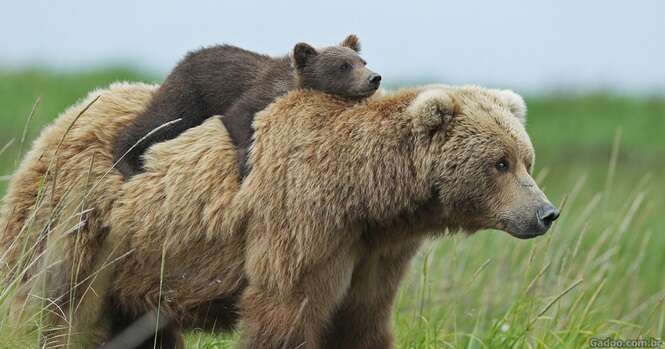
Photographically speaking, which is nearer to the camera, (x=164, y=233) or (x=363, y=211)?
(x=363, y=211)

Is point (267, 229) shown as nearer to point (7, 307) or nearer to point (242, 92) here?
point (242, 92)

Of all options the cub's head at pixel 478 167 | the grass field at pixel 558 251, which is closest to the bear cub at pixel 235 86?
the cub's head at pixel 478 167

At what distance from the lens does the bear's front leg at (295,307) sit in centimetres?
562

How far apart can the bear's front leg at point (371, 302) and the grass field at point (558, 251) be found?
15.5 inches

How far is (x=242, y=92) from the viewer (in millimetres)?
6066

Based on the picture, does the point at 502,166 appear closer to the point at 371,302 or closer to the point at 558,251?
the point at 371,302

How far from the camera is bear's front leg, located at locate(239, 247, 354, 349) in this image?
5621 mm

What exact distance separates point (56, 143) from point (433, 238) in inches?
78.4

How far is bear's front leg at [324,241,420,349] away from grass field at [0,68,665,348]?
0.39 metres

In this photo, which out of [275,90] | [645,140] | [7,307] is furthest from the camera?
[645,140]

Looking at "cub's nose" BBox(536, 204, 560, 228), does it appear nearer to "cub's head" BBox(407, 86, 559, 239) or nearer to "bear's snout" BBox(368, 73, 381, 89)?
"cub's head" BBox(407, 86, 559, 239)

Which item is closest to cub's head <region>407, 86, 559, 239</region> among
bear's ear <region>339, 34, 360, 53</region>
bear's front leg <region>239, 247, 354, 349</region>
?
bear's front leg <region>239, 247, 354, 349</region>

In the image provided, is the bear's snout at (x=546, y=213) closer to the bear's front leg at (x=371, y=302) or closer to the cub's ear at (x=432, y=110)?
the cub's ear at (x=432, y=110)

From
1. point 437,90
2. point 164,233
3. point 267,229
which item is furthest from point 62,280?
point 437,90
